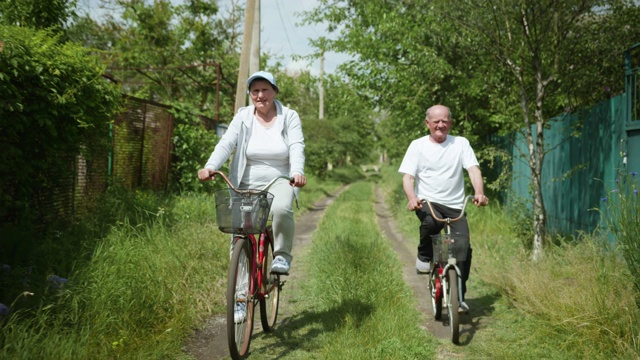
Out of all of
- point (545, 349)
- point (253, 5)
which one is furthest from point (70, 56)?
point (253, 5)

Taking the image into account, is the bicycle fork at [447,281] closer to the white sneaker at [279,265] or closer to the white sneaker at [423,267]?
the white sneaker at [423,267]

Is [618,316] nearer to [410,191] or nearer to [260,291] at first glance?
[410,191]

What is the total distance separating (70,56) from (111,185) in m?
2.80

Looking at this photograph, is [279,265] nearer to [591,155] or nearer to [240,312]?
[240,312]

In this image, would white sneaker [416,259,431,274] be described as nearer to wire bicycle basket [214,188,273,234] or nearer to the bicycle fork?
the bicycle fork

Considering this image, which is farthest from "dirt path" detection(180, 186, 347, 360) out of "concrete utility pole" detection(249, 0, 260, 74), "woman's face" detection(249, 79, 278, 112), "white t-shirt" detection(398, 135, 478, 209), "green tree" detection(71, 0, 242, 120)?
"green tree" detection(71, 0, 242, 120)

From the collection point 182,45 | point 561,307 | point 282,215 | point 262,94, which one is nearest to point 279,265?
point 282,215

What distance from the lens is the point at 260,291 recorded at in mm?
4344

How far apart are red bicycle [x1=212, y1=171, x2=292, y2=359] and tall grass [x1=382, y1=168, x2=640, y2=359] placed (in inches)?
67.2

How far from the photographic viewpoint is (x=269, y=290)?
454 centimetres

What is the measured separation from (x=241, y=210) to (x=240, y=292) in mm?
673

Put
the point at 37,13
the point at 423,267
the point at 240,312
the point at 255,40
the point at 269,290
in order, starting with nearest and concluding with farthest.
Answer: the point at 240,312 → the point at 269,290 → the point at 423,267 → the point at 37,13 → the point at 255,40

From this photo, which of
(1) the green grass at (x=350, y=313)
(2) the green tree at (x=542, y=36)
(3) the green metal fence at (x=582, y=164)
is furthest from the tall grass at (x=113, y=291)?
(3) the green metal fence at (x=582, y=164)

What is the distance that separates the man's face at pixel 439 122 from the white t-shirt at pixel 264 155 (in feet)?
4.70
